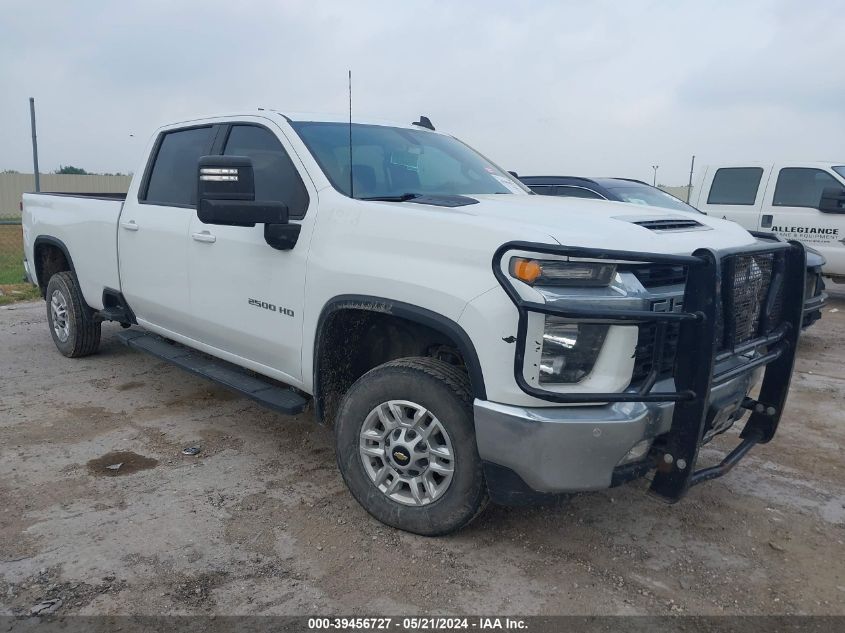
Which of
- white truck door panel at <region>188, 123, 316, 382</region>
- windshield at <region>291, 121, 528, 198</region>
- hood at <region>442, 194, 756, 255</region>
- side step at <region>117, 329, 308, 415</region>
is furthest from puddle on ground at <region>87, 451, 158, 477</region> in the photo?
hood at <region>442, 194, 756, 255</region>

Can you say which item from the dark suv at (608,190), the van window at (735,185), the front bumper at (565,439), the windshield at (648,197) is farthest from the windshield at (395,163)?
the van window at (735,185)

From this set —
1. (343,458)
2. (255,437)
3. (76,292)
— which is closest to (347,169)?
(343,458)

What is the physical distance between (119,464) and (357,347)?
158cm

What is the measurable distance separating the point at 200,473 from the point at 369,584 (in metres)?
1.49

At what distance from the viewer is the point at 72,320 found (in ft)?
19.9

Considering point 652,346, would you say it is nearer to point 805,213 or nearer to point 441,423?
point 441,423

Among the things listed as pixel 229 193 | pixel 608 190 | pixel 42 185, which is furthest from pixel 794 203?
pixel 42 185

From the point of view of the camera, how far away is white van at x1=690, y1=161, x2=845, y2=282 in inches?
358

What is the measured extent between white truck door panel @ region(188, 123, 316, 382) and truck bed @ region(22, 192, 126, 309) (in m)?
1.34

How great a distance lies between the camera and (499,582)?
2.93 metres

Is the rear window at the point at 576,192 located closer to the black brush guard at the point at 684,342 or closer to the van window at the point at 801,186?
the van window at the point at 801,186

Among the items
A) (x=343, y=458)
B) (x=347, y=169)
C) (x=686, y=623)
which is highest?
(x=347, y=169)

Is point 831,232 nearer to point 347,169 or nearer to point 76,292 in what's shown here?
point 347,169

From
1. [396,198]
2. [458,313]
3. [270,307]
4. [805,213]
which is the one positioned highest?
[396,198]
